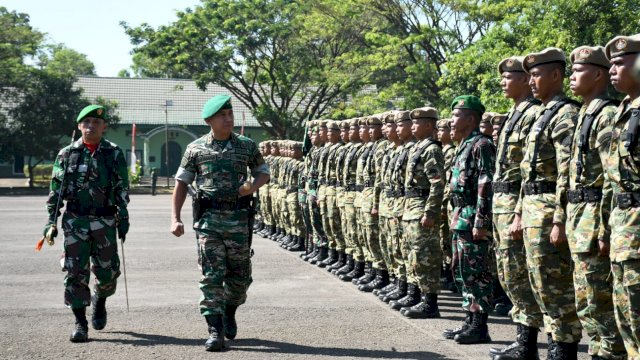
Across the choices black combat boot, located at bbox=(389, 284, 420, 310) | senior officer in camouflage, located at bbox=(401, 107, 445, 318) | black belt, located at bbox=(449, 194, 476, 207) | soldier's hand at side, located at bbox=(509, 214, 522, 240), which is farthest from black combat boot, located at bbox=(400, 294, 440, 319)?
soldier's hand at side, located at bbox=(509, 214, 522, 240)

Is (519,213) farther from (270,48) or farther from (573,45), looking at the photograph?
(270,48)

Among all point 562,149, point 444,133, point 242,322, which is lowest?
point 242,322

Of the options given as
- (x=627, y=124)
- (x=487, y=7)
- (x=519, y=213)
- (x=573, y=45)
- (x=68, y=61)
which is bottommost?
(x=519, y=213)

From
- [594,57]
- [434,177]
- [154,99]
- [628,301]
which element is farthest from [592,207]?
[154,99]

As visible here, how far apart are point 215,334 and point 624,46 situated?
4.13m

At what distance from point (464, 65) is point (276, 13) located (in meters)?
15.9

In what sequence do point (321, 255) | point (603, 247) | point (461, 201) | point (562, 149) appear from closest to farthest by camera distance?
point (603, 247)
point (562, 149)
point (461, 201)
point (321, 255)

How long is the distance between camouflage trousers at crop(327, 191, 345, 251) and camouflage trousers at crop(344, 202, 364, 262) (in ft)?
2.22

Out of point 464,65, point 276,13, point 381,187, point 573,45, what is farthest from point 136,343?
point 276,13

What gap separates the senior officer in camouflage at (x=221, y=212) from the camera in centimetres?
782

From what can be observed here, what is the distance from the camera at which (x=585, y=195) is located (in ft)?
18.7

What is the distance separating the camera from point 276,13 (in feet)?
133

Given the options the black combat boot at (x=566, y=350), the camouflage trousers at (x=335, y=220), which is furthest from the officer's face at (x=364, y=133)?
the black combat boot at (x=566, y=350)

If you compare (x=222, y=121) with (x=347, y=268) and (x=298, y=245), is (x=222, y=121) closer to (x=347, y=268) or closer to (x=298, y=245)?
(x=347, y=268)
